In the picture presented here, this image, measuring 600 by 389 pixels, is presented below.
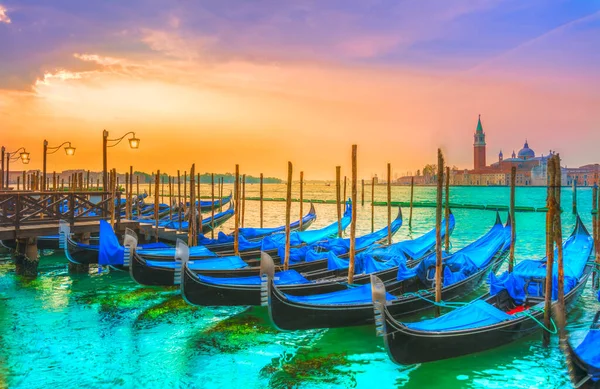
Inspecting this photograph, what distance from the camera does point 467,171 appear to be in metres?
125

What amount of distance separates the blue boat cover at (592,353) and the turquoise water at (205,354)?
90 centimetres

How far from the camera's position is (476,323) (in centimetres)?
482

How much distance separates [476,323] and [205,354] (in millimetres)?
3114

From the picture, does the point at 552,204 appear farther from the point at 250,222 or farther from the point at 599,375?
the point at 250,222

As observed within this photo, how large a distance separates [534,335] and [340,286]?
2.68 m

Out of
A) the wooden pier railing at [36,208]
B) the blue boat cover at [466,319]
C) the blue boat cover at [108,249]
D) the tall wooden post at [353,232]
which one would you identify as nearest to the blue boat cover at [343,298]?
the tall wooden post at [353,232]

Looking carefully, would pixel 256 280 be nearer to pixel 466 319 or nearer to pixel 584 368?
pixel 466 319

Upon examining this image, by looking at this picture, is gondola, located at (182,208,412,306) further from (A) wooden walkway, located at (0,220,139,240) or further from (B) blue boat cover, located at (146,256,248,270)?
(A) wooden walkway, located at (0,220,139,240)

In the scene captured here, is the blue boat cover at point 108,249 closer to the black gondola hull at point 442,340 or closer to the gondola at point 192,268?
the gondola at point 192,268

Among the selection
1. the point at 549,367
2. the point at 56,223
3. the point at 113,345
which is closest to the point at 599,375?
the point at 549,367

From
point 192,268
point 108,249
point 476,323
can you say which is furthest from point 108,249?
point 476,323

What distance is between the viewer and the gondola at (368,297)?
5199mm

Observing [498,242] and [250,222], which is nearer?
[498,242]

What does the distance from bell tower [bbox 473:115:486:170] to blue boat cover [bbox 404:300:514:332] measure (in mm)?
125797
